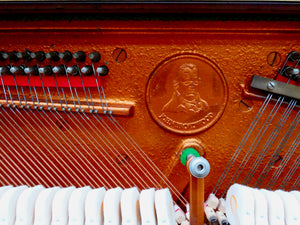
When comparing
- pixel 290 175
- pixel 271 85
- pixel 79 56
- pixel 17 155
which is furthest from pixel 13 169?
pixel 290 175

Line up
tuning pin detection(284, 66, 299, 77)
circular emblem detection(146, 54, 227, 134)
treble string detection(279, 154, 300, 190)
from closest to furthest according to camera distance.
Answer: tuning pin detection(284, 66, 299, 77), circular emblem detection(146, 54, 227, 134), treble string detection(279, 154, 300, 190)

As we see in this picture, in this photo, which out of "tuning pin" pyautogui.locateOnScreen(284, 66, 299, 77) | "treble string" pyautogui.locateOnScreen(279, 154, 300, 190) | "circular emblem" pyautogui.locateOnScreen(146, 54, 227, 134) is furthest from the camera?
"treble string" pyautogui.locateOnScreen(279, 154, 300, 190)

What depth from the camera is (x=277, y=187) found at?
1675mm

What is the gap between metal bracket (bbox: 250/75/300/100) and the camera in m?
1.48

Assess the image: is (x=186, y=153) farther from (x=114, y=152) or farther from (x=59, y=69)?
(x=59, y=69)

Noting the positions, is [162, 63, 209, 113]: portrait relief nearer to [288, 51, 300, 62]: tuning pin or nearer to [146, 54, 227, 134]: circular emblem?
[146, 54, 227, 134]: circular emblem

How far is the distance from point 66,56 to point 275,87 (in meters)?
1.24

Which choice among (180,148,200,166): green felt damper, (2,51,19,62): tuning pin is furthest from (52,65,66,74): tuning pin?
(180,148,200,166): green felt damper

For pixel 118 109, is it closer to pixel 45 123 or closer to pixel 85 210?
pixel 45 123

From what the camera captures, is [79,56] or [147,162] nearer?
[79,56]

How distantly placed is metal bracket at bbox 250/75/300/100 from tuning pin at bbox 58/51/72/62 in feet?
3.58

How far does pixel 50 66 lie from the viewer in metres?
1.53

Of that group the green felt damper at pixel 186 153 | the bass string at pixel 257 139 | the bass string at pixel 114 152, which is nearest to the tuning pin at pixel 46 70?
the bass string at pixel 114 152

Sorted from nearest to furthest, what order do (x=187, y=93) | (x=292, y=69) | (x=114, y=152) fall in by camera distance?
1. (x=292, y=69)
2. (x=187, y=93)
3. (x=114, y=152)
